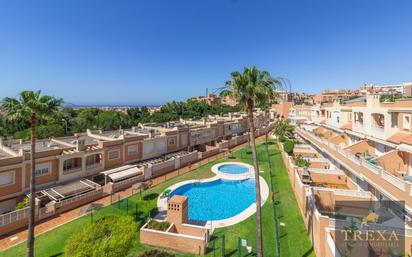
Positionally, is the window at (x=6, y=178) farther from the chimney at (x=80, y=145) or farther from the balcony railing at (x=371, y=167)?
the balcony railing at (x=371, y=167)

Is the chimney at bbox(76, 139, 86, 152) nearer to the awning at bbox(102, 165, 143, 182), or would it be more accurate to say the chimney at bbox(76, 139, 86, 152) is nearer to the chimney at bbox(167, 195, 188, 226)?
the awning at bbox(102, 165, 143, 182)

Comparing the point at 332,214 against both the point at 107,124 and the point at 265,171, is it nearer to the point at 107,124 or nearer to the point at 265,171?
the point at 265,171

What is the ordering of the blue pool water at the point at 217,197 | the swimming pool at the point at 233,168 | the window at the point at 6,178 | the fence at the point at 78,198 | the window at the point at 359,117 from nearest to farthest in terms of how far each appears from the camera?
the window at the point at 6,178 → the fence at the point at 78,198 → the blue pool water at the point at 217,197 → the window at the point at 359,117 → the swimming pool at the point at 233,168

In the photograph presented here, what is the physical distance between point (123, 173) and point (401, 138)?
29.2 meters

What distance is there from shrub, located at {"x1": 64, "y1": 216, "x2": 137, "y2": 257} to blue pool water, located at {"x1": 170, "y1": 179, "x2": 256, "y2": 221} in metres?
11.5

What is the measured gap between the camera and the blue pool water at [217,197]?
72.5 feet

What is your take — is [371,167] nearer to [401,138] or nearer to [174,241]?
[401,138]

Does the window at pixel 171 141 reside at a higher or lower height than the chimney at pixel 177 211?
higher

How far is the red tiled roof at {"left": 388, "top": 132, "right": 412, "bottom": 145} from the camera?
17.2 metres

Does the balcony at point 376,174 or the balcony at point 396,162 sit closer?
the balcony at point 376,174

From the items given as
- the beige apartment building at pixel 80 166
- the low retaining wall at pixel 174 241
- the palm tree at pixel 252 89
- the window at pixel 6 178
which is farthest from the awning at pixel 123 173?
the palm tree at pixel 252 89

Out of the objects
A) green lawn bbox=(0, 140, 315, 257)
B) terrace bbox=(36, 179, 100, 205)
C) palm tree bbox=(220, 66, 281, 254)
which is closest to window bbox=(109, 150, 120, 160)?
terrace bbox=(36, 179, 100, 205)

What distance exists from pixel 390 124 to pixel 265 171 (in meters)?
16.6

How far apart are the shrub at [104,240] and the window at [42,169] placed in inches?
682
